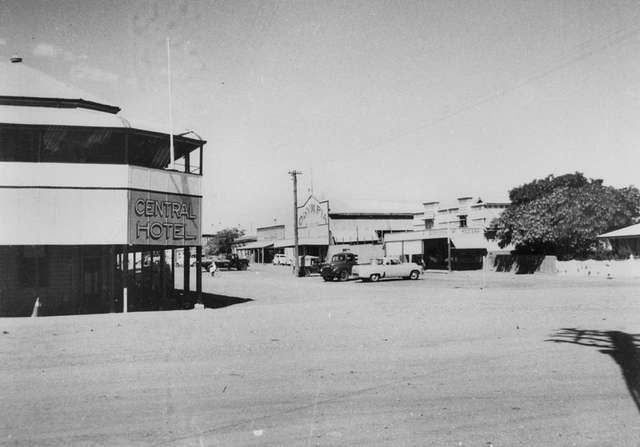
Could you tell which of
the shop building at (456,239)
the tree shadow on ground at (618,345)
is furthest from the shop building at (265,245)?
the tree shadow on ground at (618,345)

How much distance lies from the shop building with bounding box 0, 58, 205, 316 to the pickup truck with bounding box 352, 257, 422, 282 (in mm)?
13388

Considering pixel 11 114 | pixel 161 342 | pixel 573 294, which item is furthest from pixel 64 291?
pixel 573 294

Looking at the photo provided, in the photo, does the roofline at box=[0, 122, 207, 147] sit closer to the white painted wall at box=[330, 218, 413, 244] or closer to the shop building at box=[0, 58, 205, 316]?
the shop building at box=[0, 58, 205, 316]

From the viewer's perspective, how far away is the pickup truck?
34.1 meters

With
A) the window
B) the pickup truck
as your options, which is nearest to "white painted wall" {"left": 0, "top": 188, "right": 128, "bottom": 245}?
the window

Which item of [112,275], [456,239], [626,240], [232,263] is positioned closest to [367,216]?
[232,263]

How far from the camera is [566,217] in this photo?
40.1 metres

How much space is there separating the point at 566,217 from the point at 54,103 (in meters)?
34.2

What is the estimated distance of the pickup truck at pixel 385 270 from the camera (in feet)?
112

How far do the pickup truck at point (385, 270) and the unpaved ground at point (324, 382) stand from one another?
59.8 feet

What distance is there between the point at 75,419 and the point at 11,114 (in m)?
14.7

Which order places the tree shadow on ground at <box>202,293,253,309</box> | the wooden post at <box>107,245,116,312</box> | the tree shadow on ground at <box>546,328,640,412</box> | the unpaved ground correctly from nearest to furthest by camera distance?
the unpaved ground
the tree shadow on ground at <box>546,328,640,412</box>
the wooden post at <box>107,245,116,312</box>
the tree shadow on ground at <box>202,293,253,309</box>

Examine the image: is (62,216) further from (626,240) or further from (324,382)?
(626,240)

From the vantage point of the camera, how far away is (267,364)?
9.44 meters
